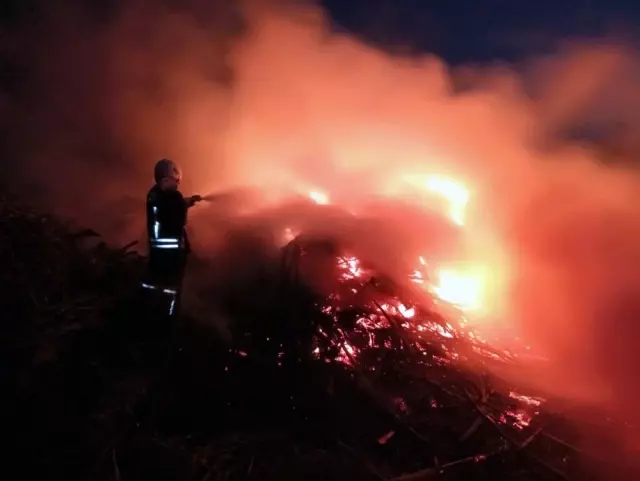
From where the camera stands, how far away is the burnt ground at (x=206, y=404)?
16.5 feet

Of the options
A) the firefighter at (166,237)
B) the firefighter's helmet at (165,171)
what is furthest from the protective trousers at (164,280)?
the firefighter's helmet at (165,171)

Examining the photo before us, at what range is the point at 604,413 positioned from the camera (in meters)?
6.41

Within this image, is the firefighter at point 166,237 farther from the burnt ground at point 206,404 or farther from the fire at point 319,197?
the fire at point 319,197

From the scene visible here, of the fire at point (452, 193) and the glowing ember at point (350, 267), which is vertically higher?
the fire at point (452, 193)

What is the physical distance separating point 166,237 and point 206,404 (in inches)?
68.7

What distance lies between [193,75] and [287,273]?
23.2 feet

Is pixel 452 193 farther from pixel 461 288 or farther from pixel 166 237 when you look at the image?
pixel 166 237

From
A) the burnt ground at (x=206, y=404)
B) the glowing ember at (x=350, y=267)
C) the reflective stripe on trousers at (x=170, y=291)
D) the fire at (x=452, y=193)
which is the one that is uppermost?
the fire at (x=452, y=193)

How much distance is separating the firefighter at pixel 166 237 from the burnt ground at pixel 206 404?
14.4 inches

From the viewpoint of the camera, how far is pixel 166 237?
241 inches

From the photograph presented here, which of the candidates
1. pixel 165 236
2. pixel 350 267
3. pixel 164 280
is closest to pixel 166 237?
pixel 165 236

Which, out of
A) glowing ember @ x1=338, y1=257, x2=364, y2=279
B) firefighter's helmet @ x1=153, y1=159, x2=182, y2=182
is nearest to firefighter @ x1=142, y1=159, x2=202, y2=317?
Result: firefighter's helmet @ x1=153, y1=159, x2=182, y2=182

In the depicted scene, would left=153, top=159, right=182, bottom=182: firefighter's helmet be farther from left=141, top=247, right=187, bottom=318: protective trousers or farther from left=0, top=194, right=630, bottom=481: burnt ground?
left=0, top=194, right=630, bottom=481: burnt ground

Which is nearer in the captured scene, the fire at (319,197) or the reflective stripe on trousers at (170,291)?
the reflective stripe on trousers at (170,291)
